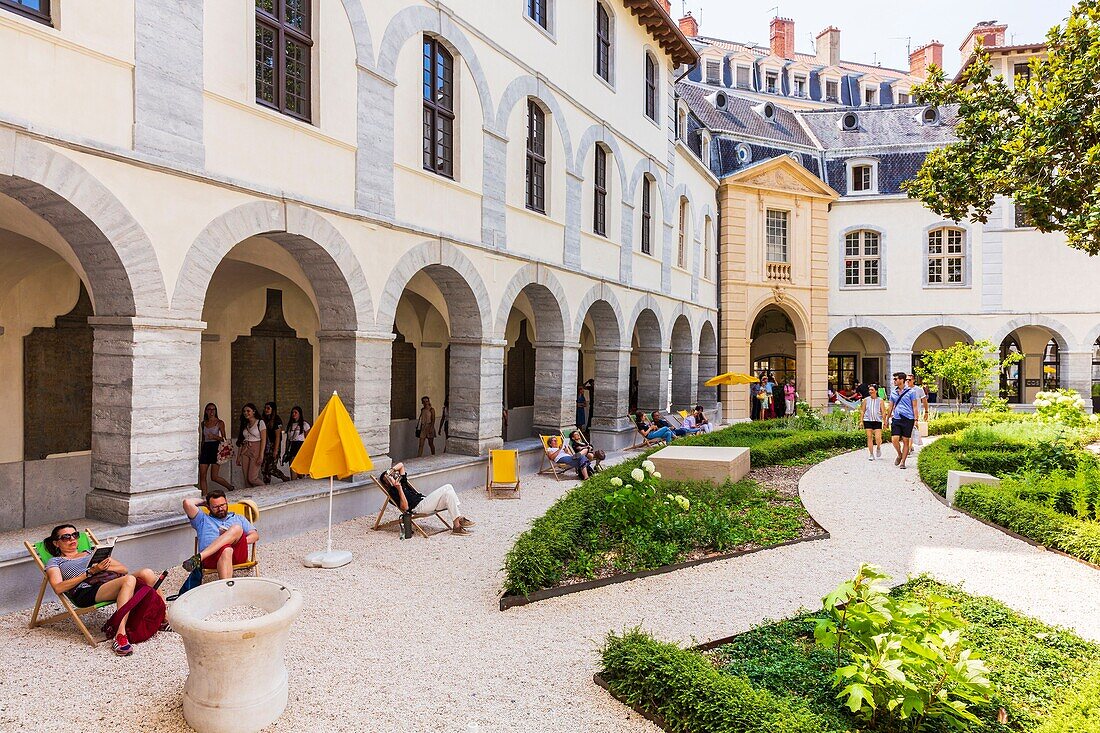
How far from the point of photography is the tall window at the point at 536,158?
16.0 m

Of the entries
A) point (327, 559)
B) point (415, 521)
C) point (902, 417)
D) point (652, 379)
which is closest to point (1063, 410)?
point (902, 417)

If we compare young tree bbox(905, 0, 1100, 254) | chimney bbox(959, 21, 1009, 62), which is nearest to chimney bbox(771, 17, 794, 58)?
chimney bbox(959, 21, 1009, 62)

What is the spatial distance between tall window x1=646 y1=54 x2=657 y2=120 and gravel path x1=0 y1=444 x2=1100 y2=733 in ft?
50.0

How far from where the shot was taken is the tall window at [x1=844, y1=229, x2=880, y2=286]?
3111 centimetres

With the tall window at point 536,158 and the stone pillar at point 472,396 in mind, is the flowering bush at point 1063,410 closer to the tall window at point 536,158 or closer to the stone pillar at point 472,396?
the tall window at point 536,158

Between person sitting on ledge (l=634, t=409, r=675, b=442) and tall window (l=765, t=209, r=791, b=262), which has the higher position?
tall window (l=765, t=209, r=791, b=262)

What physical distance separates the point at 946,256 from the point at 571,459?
2365cm

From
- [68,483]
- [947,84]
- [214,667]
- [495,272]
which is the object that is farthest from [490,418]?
[947,84]

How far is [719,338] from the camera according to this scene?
29281 mm

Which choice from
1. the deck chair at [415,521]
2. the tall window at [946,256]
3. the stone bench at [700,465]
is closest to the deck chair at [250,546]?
the deck chair at [415,521]

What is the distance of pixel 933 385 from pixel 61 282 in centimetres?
2498

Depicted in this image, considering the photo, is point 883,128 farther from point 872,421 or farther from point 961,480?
point 961,480

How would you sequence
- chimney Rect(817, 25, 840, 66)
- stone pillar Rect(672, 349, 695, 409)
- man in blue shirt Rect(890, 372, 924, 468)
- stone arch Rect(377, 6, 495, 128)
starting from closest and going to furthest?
stone arch Rect(377, 6, 495, 128), man in blue shirt Rect(890, 372, 924, 468), stone pillar Rect(672, 349, 695, 409), chimney Rect(817, 25, 840, 66)

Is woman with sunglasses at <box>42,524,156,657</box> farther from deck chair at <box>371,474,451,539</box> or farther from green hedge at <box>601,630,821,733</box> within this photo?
green hedge at <box>601,630,821,733</box>
